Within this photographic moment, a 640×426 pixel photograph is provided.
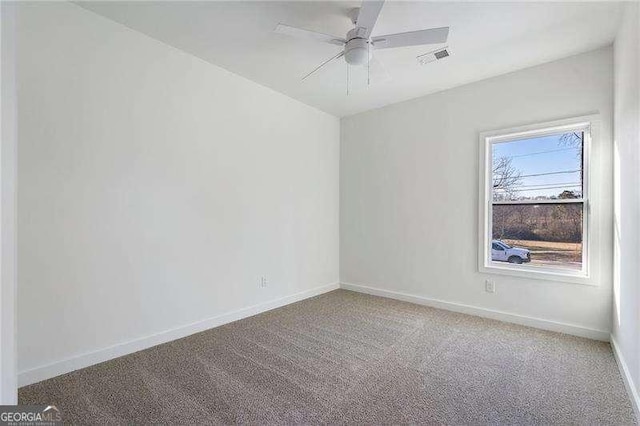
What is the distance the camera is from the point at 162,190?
275 cm

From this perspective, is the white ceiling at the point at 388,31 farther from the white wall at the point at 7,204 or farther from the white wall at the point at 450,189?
the white wall at the point at 7,204

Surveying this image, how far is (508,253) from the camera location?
3.39 meters

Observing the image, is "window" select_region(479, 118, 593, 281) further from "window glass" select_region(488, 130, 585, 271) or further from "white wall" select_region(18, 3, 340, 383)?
"white wall" select_region(18, 3, 340, 383)

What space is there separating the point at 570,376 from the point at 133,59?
4.32 meters

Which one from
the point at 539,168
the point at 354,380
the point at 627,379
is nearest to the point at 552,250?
the point at 539,168

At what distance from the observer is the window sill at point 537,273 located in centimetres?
290

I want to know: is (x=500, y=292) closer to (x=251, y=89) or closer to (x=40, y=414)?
(x=251, y=89)

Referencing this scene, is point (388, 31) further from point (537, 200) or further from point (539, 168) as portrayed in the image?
point (537, 200)

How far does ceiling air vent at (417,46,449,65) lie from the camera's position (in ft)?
9.25

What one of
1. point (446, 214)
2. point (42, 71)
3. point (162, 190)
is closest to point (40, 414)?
point (162, 190)

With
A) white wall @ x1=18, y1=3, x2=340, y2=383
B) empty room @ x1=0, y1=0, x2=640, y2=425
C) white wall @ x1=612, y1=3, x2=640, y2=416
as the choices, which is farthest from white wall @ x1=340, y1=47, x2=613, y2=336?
white wall @ x1=18, y1=3, x2=340, y2=383

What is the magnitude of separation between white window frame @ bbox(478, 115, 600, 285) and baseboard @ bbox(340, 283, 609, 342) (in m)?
0.45

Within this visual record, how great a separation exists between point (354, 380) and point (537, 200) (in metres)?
2.74

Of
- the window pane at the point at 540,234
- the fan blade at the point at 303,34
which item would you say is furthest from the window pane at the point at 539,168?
the fan blade at the point at 303,34
